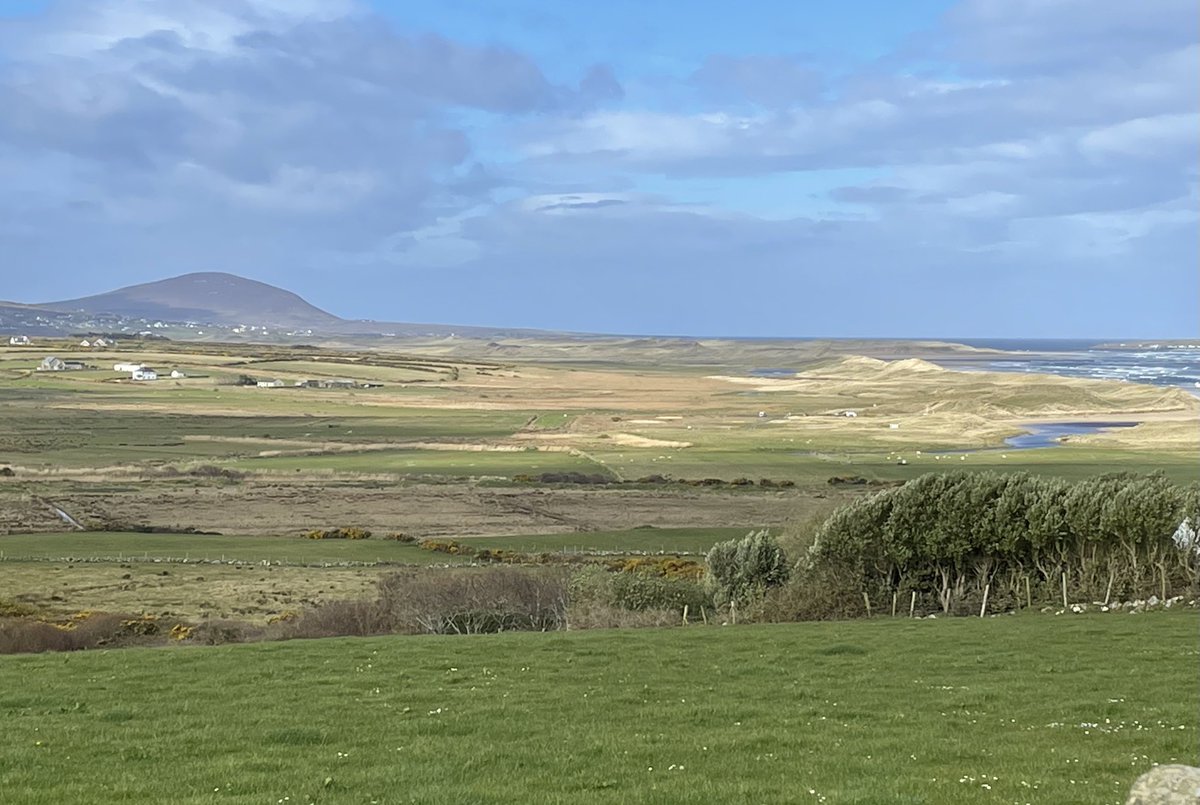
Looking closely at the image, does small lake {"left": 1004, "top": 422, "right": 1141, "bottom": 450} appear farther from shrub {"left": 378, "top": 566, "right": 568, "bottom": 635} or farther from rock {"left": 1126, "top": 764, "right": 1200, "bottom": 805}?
rock {"left": 1126, "top": 764, "right": 1200, "bottom": 805}

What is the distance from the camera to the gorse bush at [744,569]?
1463 inches

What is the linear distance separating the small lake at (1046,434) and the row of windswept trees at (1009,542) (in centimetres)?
7814

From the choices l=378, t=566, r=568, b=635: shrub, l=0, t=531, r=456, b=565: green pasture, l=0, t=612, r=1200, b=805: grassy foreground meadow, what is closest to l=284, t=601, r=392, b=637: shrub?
l=378, t=566, r=568, b=635: shrub

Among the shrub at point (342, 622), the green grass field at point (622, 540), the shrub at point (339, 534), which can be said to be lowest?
the shrub at point (339, 534)

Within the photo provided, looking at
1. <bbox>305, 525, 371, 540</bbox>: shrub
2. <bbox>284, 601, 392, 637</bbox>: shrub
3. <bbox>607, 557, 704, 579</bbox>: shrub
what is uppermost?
<bbox>284, 601, 392, 637</bbox>: shrub

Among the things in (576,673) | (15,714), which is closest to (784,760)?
(576,673)

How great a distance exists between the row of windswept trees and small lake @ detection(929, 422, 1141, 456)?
7814 centimetres

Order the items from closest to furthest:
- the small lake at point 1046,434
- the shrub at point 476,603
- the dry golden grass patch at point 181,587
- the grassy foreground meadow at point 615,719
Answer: the grassy foreground meadow at point 615,719
the shrub at point 476,603
the dry golden grass patch at point 181,587
the small lake at point 1046,434

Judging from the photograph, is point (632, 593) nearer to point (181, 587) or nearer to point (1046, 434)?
point (181, 587)

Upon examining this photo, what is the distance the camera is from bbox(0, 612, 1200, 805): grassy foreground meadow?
10.8 m

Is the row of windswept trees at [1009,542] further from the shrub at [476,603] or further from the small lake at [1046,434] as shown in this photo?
the small lake at [1046,434]

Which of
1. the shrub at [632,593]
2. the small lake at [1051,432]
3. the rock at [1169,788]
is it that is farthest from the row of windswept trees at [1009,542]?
the small lake at [1051,432]

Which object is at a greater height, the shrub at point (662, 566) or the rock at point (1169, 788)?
the rock at point (1169, 788)

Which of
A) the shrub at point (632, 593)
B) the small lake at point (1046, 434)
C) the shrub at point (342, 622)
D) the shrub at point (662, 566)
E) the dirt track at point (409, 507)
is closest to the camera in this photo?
the shrub at point (342, 622)
